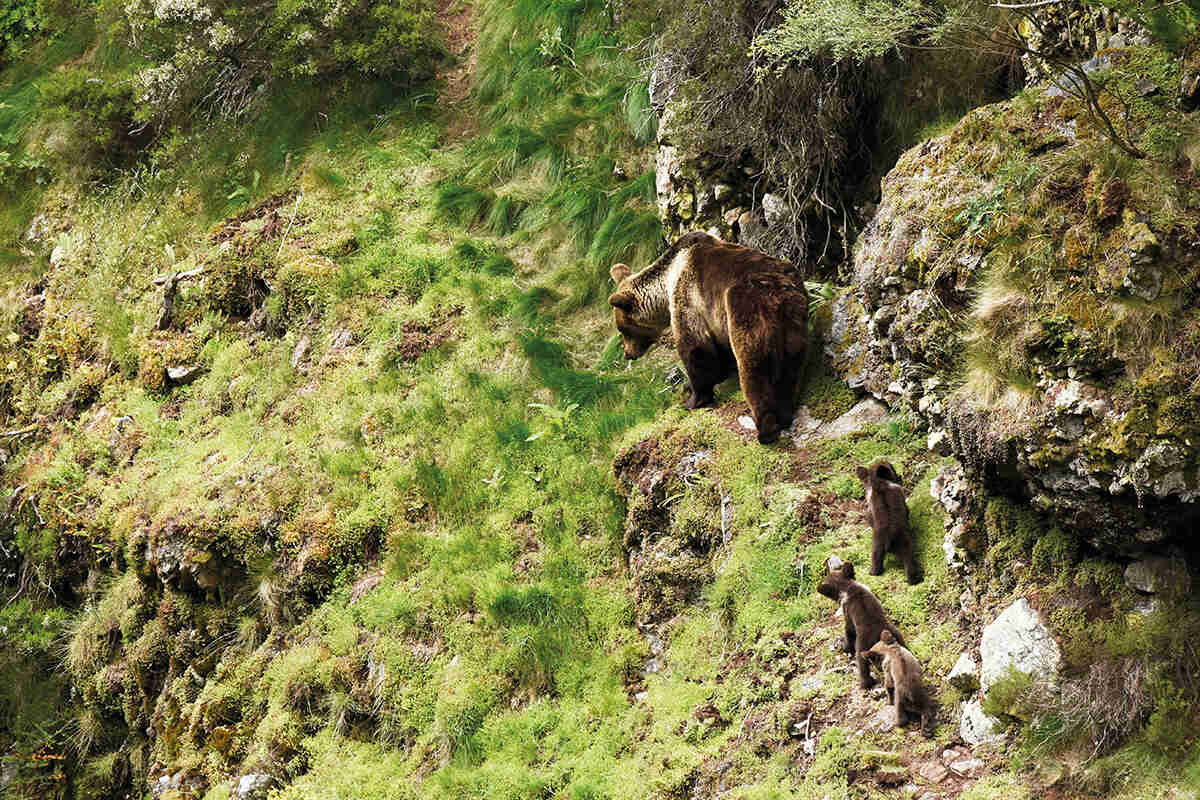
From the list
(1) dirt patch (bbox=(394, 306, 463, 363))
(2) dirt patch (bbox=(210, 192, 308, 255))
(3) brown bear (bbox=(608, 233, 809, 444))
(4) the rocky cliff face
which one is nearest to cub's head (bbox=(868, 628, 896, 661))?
(4) the rocky cliff face

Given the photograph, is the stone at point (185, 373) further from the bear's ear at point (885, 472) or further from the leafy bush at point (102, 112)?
the bear's ear at point (885, 472)

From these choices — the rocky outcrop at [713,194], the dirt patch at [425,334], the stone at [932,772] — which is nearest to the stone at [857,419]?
the rocky outcrop at [713,194]

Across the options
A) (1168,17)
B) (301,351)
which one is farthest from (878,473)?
(301,351)

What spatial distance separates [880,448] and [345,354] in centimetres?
606

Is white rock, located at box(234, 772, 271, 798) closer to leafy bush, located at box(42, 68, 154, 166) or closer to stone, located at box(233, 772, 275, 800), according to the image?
stone, located at box(233, 772, 275, 800)

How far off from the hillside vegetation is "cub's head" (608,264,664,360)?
0.26 m

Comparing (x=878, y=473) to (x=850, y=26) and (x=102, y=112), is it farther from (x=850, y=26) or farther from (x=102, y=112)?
(x=102, y=112)

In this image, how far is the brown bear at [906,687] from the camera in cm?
454

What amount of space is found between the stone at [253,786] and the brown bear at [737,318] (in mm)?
4166

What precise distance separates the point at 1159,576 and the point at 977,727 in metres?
0.96

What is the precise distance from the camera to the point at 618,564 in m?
7.63

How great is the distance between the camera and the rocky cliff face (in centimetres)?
401

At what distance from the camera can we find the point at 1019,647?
4375 mm

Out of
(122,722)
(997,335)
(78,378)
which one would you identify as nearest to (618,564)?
(997,335)
